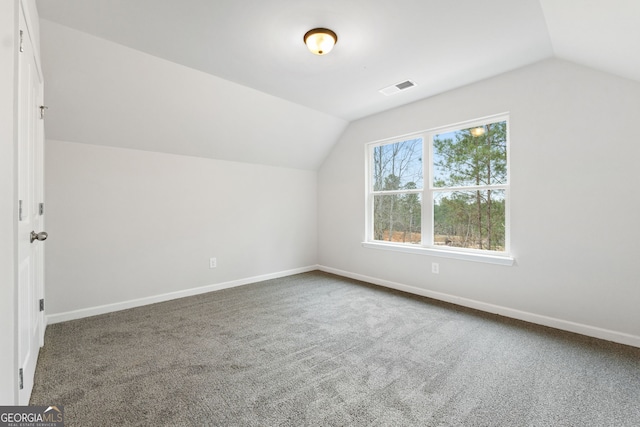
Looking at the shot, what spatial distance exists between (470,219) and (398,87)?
5.75ft

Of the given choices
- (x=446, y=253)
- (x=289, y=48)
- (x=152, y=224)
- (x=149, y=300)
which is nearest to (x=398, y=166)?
(x=446, y=253)

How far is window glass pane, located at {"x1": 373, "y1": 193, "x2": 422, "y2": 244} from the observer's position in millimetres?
3879

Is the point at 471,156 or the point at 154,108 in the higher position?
the point at 154,108

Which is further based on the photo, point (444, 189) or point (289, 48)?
point (444, 189)

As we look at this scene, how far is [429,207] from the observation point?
12.1 ft

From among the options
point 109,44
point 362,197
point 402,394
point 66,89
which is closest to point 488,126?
point 362,197

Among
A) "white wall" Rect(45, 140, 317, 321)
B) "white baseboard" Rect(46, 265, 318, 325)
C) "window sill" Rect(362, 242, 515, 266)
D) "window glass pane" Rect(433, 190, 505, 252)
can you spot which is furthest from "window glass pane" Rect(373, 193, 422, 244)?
"white baseboard" Rect(46, 265, 318, 325)

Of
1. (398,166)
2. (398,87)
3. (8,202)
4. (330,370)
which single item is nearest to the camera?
(8,202)

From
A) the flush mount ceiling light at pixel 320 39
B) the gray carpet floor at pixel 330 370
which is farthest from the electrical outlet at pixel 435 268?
the flush mount ceiling light at pixel 320 39

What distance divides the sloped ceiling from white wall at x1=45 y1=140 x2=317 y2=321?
304mm

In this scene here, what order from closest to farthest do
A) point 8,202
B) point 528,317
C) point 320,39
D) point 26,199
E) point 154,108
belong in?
point 8,202, point 26,199, point 320,39, point 528,317, point 154,108

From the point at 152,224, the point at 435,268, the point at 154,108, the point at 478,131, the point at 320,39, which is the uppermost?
the point at 320,39

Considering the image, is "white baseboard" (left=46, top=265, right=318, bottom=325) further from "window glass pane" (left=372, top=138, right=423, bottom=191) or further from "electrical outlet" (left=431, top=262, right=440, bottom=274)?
"electrical outlet" (left=431, top=262, right=440, bottom=274)

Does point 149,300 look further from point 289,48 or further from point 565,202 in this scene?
point 565,202
